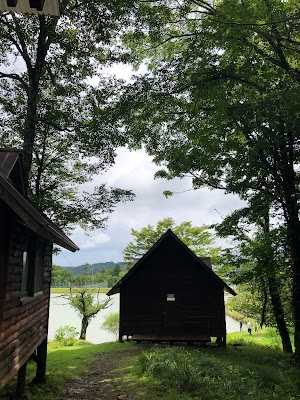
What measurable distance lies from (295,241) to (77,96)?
40.5 ft

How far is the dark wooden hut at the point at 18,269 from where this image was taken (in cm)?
518

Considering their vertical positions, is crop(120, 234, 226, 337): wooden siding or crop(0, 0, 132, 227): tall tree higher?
crop(0, 0, 132, 227): tall tree

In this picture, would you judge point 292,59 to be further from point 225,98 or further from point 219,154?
point 219,154

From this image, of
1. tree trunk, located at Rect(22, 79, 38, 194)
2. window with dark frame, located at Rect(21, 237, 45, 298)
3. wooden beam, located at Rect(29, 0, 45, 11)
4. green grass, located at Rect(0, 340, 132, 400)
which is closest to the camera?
wooden beam, located at Rect(29, 0, 45, 11)

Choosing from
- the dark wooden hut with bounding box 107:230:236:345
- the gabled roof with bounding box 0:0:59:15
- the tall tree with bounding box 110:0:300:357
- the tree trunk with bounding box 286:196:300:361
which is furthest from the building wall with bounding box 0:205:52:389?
the dark wooden hut with bounding box 107:230:236:345

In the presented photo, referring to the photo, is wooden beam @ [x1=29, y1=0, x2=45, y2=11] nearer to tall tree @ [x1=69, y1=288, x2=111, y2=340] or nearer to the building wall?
the building wall

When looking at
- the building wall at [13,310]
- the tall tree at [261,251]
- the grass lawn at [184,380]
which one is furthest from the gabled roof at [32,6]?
the tall tree at [261,251]

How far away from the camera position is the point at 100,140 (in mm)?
13711

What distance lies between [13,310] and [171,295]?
15330mm

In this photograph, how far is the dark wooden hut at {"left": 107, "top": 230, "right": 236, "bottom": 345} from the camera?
20.1 m

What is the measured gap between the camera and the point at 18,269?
6895mm

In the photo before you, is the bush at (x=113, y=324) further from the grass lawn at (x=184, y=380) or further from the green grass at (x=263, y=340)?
the grass lawn at (x=184, y=380)

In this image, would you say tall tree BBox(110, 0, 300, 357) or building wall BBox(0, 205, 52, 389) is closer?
building wall BBox(0, 205, 52, 389)

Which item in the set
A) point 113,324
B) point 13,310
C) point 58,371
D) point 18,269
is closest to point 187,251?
point 58,371
